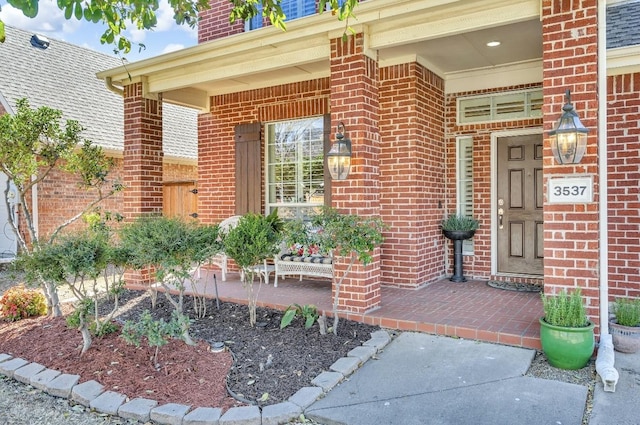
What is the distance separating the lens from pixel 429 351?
12.7 ft

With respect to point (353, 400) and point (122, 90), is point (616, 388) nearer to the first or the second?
point (353, 400)

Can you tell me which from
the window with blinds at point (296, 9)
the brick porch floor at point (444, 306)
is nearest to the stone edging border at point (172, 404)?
the brick porch floor at point (444, 306)

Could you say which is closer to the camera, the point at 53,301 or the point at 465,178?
the point at 53,301

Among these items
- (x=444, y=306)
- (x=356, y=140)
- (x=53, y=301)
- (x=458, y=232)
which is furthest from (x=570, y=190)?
(x=53, y=301)

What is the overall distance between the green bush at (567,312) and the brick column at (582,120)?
243 mm

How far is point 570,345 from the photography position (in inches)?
133

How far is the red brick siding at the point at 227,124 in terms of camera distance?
6902 millimetres

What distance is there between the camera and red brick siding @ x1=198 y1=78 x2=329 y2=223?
6902 millimetres

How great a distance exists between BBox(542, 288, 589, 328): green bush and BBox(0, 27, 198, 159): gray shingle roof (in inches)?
359

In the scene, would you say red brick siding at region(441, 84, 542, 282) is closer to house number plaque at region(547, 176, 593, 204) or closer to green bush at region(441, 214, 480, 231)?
green bush at region(441, 214, 480, 231)

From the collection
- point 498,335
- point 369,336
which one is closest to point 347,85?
point 369,336

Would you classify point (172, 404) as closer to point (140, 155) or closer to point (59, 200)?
point (140, 155)

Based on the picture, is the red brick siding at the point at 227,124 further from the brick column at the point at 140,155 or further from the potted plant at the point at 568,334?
the potted plant at the point at 568,334

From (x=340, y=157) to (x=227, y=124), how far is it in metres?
3.61
